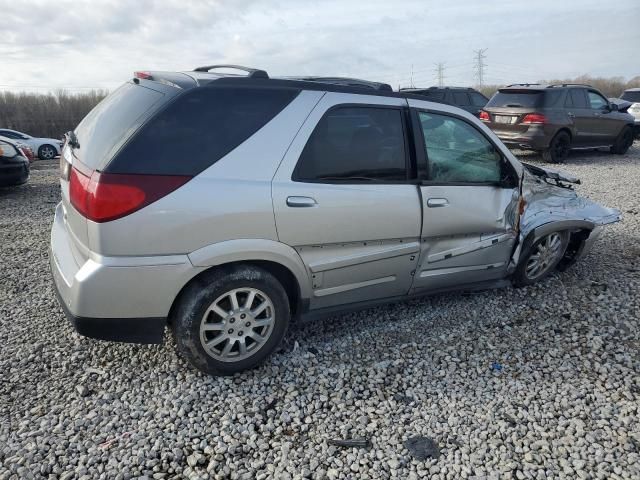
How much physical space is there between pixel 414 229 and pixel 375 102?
92cm

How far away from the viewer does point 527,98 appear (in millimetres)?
11289

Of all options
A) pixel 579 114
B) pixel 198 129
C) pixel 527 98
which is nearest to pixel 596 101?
pixel 579 114

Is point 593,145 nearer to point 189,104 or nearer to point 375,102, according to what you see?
point 375,102

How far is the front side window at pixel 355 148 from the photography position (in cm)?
295

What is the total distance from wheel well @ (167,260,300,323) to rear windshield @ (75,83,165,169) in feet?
2.66

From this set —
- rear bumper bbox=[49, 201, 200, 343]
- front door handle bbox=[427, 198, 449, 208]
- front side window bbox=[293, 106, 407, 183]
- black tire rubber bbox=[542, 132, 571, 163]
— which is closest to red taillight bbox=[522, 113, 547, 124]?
black tire rubber bbox=[542, 132, 571, 163]

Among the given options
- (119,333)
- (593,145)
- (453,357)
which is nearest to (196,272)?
(119,333)

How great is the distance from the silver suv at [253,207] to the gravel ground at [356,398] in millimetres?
318

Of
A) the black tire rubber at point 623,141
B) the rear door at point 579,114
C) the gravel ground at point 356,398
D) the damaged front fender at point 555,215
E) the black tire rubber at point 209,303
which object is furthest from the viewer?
the black tire rubber at point 623,141

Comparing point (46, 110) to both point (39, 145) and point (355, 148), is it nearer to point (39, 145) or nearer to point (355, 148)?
point (39, 145)

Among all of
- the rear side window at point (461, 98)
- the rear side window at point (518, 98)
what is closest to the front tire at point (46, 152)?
the rear side window at point (461, 98)

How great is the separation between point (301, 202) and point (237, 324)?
847 mm

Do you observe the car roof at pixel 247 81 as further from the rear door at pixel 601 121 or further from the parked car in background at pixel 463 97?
the parked car in background at pixel 463 97

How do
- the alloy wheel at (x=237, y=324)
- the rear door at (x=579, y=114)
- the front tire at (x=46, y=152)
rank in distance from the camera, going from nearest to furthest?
1. the alloy wheel at (x=237, y=324)
2. the rear door at (x=579, y=114)
3. the front tire at (x=46, y=152)
